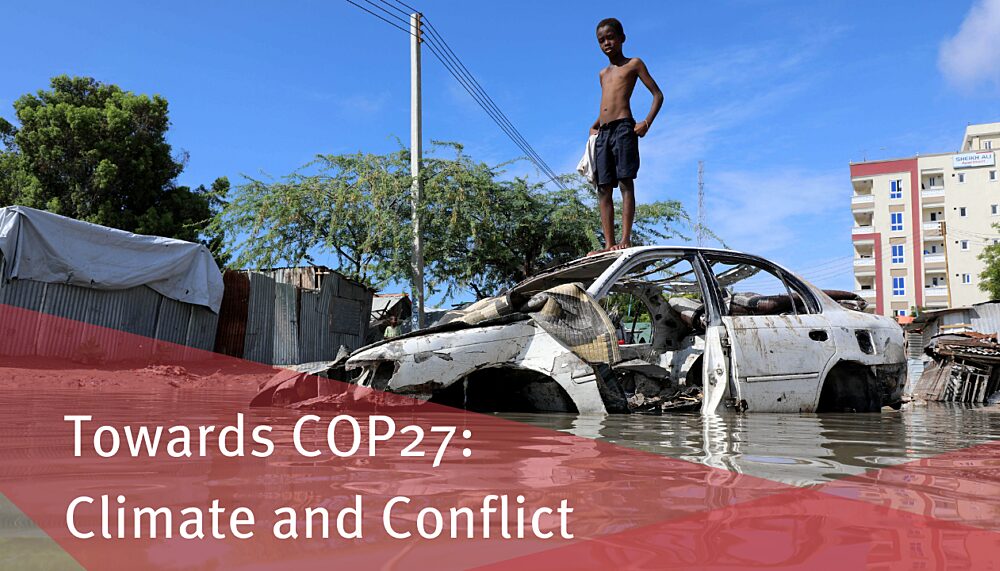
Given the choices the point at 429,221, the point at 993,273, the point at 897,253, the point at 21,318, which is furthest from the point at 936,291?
the point at 21,318

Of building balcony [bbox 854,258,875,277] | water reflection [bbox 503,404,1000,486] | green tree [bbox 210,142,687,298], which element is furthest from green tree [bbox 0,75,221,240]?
building balcony [bbox 854,258,875,277]

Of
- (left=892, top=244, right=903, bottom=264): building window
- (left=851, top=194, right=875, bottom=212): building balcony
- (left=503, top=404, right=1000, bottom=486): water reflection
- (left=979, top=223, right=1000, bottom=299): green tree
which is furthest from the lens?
(left=851, top=194, right=875, bottom=212): building balcony

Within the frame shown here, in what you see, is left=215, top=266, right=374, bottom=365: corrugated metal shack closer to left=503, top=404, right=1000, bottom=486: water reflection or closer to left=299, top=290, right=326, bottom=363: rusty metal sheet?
left=299, top=290, right=326, bottom=363: rusty metal sheet

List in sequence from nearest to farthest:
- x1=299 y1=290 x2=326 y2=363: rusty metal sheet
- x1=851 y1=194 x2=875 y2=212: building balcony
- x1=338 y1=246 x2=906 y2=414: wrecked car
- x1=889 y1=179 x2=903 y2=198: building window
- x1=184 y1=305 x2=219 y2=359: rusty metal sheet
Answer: x1=338 y1=246 x2=906 y2=414: wrecked car
x1=184 y1=305 x2=219 y2=359: rusty metal sheet
x1=299 y1=290 x2=326 y2=363: rusty metal sheet
x1=889 y1=179 x2=903 y2=198: building window
x1=851 y1=194 x2=875 y2=212: building balcony

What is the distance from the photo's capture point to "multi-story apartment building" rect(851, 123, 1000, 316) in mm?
53438

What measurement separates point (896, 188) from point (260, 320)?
2202 inches

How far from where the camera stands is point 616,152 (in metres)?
6.72

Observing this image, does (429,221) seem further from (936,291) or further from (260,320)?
(936,291)

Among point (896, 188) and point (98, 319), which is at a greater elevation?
point (896, 188)

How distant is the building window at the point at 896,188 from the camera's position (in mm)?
55469

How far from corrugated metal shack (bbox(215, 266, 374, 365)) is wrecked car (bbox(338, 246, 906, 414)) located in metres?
11.1

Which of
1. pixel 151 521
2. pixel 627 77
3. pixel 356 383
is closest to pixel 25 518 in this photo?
pixel 151 521

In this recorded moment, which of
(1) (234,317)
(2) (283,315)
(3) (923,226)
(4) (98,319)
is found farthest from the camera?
(3) (923,226)

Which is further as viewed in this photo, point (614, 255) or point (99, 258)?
point (99, 258)
